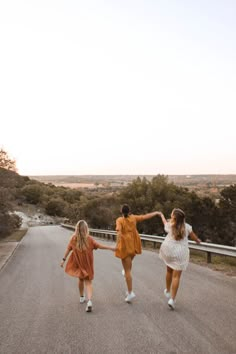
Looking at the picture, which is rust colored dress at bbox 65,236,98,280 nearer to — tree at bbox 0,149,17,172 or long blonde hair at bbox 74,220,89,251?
long blonde hair at bbox 74,220,89,251

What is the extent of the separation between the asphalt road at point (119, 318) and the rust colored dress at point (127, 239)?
0.92 m

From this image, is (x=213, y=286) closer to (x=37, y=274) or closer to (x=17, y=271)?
(x=37, y=274)

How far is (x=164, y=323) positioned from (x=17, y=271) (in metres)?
8.95

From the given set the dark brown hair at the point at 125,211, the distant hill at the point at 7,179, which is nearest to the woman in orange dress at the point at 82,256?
the dark brown hair at the point at 125,211

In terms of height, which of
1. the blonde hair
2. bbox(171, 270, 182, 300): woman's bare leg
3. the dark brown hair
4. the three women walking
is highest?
the dark brown hair

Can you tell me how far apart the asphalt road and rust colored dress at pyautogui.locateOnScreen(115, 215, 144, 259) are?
920 mm

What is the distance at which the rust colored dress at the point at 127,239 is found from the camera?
8.52 meters

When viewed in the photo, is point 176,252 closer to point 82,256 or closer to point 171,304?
point 171,304

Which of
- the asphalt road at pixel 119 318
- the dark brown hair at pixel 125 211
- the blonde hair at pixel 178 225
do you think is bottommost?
the asphalt road at pixel 119 318

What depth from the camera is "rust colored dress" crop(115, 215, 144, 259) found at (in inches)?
336

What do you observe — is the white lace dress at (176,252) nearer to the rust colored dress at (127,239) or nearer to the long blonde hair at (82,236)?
the rust colored dress at (127,239)

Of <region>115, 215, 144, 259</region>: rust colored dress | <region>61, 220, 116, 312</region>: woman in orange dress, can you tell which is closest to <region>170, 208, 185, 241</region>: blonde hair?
<region>115, 215, 144, 259</region>: rust colored dress

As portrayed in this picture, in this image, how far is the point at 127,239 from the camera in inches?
336

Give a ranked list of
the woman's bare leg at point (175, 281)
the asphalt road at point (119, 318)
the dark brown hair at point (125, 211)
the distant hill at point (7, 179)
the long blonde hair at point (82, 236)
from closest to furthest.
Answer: the asphalt road at point (119, 318) < the woman's bare leg at point (175, 281) < the long blonde hair at point (82, 236) < the dark brown hair at point (125, 211) < the distant hill at point (7, 179)
